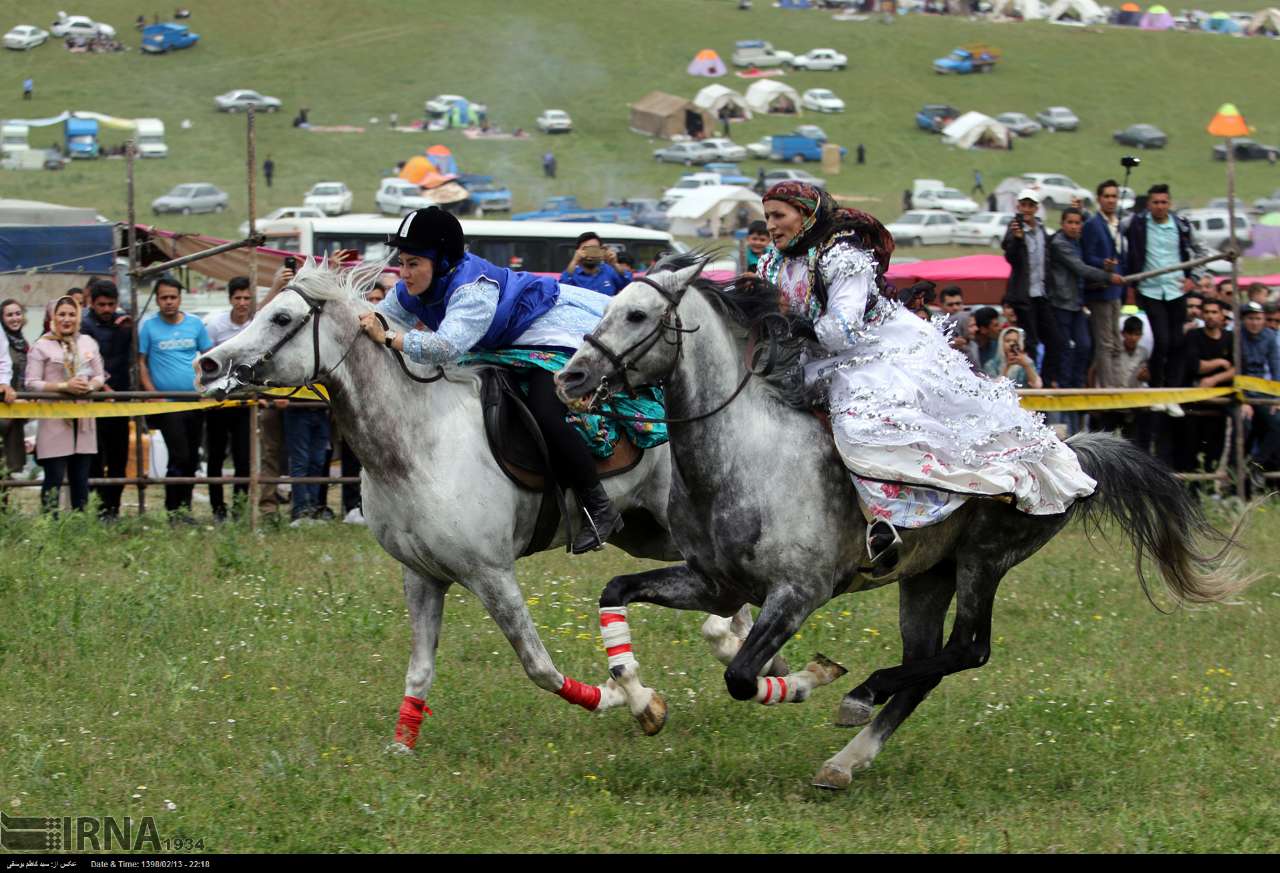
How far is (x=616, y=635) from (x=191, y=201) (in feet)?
162

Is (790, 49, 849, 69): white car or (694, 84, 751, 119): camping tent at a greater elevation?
(790, 49, 849, 69): white car

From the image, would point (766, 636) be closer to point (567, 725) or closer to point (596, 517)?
point (596, 517)

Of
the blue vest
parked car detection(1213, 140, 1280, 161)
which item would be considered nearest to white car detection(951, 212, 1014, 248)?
parked car detection(1213, 140, 1280, 161)

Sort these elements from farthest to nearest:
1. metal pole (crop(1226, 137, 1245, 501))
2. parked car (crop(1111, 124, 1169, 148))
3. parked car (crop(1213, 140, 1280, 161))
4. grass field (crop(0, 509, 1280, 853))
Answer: parked car (crop(1111, 124, 1169, 148)), parked car (crop(1213, 140, 1280, 161)), metal pole (crop(1226, 137, 1245, 501)), grass field (crop(0, 509, 1280, 853))

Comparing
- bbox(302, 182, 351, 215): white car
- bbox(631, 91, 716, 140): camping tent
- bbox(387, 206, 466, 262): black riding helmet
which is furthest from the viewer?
bbox(631, 91, 716, 140): camping tent

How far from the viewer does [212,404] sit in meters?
13.1

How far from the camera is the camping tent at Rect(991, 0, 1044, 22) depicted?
107438mm

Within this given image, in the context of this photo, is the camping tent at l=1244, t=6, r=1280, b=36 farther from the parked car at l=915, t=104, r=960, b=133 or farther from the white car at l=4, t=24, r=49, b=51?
the white car at l=4, t=24, r=49, b=51

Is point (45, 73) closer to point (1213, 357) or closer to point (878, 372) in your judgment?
point (1213, 357)

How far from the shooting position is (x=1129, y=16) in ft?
347

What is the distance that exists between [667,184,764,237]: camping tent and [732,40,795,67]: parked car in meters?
43.0

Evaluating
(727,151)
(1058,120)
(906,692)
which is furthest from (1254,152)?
(906,692)

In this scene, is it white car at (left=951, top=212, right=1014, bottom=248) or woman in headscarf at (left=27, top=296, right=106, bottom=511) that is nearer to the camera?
woman in headscarf at (left=27, top=296, right=106, bottom=511)

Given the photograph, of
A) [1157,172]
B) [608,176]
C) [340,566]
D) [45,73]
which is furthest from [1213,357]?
[45,73]
